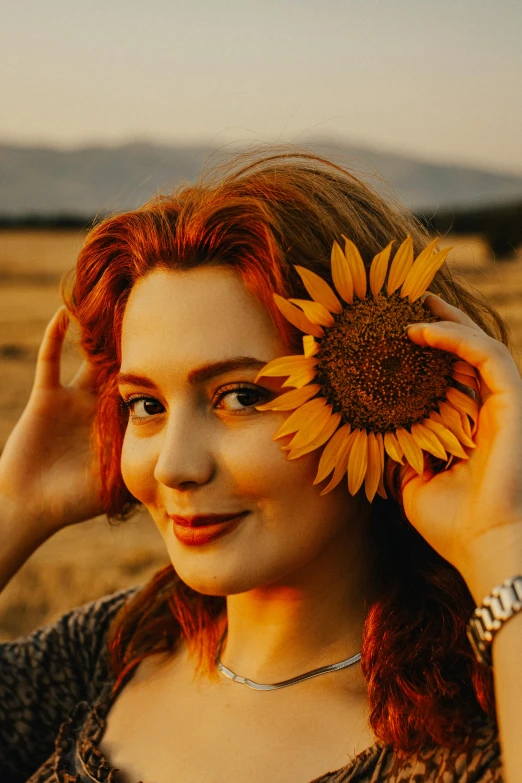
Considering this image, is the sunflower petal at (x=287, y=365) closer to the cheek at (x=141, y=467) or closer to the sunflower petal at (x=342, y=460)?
the sunflower petal at (x=342, y=460)

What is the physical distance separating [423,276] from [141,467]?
2.86 ft

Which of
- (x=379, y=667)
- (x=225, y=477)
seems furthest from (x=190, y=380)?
(x=379, y=667)

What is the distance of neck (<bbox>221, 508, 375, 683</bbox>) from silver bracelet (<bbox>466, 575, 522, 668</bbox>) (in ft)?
1.78

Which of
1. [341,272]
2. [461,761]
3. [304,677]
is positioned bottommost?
[304,677]

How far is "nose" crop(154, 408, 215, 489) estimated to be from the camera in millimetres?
2244

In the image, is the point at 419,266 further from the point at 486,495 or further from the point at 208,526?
the point at 208,526

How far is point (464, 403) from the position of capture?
2.17 metres

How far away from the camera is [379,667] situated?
2314mm

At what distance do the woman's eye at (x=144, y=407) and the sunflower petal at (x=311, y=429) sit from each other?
0.44 meters

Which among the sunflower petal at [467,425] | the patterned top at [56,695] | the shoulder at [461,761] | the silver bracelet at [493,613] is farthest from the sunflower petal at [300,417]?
the patterned top at [56,695]

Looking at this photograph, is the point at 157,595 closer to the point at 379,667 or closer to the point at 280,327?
the point at 379,667

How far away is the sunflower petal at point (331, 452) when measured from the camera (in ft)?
7.29

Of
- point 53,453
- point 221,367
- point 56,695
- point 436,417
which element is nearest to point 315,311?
point 221,367

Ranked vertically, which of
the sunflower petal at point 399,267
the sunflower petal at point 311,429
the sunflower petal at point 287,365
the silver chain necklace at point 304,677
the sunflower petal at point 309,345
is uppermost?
the sunflower petal at point 399,267
